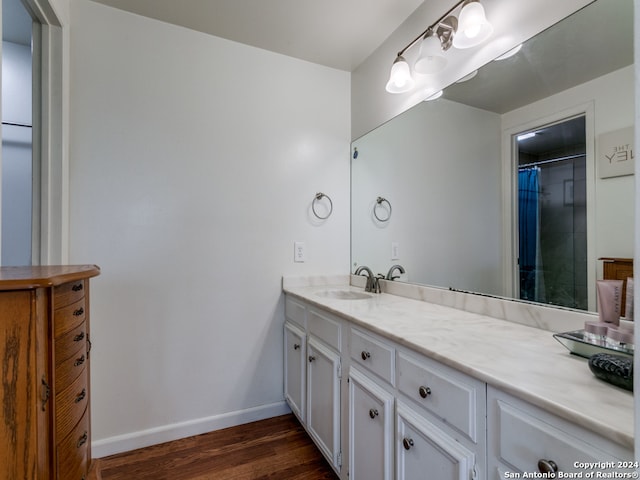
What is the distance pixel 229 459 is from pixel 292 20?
246cm

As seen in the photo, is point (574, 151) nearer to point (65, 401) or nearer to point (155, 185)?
point (65, 401)

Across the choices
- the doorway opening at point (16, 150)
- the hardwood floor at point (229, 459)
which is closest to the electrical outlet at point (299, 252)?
the hardwood floor at point (229, 459)

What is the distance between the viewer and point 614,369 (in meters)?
0.65

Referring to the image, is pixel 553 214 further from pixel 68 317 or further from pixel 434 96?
pixel 68 317

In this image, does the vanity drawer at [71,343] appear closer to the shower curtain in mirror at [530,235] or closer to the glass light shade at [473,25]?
the shower curtain in mirror at [530,235]

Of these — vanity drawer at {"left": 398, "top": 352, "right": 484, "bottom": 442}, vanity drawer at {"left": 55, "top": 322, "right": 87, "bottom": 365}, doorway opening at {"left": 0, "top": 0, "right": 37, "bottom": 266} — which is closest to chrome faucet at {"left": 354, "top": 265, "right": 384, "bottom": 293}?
vanity drawer at {"left": 398, "top": 352, "right": 484, "bottom": 442}

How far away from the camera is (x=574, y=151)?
1054 millimetres

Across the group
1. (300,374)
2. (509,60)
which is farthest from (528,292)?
(300,374)

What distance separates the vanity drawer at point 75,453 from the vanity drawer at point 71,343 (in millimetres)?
224

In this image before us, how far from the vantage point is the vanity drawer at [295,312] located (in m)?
1.78

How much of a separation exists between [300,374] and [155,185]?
4.57 ft

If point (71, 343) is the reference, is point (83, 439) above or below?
below

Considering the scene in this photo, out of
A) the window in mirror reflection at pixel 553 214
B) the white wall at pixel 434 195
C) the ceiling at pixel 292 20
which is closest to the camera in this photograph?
the window in mirror reflection at pixel 553 214

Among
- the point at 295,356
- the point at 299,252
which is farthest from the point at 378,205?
the point at 295,356
